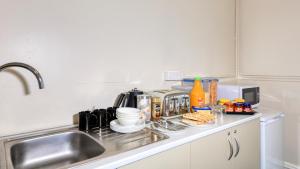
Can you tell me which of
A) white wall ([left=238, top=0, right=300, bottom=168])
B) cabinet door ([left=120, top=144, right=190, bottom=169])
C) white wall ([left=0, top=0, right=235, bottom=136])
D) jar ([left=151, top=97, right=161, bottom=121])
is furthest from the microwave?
cabinet door ([left=120, top=144, right=190, bottom=169])

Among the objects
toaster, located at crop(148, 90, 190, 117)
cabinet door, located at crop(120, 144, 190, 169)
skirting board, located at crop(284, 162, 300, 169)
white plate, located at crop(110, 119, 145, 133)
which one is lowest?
skirting board, located at crop(284, 162, 300, 169)

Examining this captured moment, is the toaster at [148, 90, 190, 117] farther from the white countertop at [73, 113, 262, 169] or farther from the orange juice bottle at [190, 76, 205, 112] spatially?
the white countertop at [73, 113, 262, 169]

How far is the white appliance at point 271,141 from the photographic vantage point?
1662 millimetres

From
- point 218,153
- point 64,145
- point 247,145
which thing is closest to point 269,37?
point 247,145

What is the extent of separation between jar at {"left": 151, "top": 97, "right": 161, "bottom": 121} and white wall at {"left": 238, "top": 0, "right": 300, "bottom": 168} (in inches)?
58.1

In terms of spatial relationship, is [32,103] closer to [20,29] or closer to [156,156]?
[20,29]

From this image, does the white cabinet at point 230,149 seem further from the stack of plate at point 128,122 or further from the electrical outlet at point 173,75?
the electrical outlet at point 173,75

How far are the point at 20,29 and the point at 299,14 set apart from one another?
7.72 feet

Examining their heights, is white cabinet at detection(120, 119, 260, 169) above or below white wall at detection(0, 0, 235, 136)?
below

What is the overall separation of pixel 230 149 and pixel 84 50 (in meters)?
1.14

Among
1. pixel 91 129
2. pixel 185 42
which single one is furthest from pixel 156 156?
pixel 185 42

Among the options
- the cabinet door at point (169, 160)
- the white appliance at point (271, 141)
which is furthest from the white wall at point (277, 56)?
the cabinet door at point (169, 160)

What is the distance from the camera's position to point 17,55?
3.67ft

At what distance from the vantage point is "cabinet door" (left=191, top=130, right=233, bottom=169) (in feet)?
3.73
